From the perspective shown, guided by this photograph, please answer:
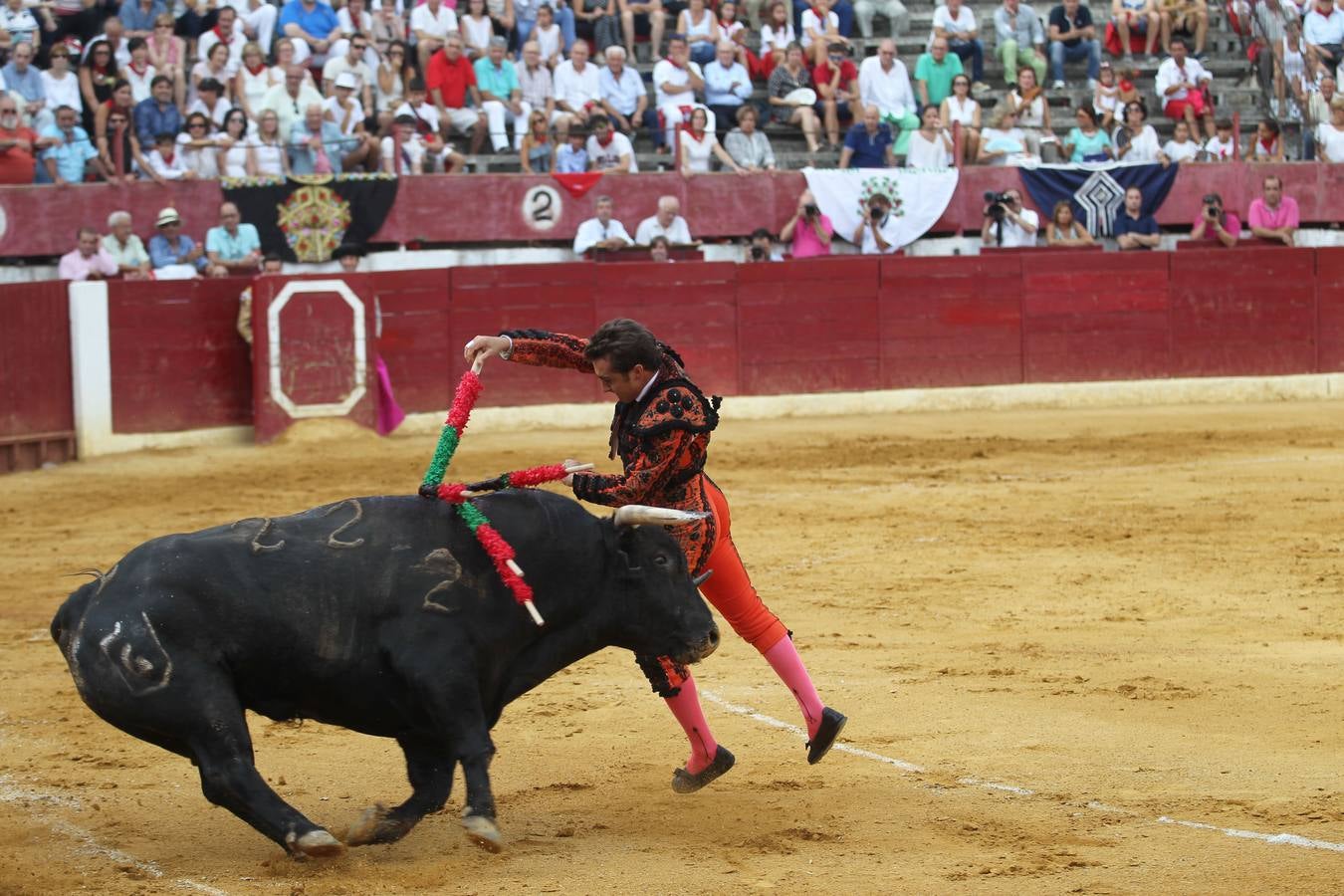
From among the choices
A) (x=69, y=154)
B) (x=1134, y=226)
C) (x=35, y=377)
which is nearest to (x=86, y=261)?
(x=69, y=154)

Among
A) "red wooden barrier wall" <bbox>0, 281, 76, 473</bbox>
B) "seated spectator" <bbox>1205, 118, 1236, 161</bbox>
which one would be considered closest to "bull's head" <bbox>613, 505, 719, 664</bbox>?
"red wooden barrier wall" <bbox>0, 281, 76, 473</bbox>

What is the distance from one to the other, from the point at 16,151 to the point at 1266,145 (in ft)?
38.7

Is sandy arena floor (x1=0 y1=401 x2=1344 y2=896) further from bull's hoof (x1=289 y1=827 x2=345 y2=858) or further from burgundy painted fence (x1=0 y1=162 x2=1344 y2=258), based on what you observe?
burgundy painted fence (x1=0 y1=162 x2=1344 y2=258)

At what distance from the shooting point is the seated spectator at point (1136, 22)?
19406mm

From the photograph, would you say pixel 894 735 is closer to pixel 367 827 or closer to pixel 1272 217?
pixel 367 827

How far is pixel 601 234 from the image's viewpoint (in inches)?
620

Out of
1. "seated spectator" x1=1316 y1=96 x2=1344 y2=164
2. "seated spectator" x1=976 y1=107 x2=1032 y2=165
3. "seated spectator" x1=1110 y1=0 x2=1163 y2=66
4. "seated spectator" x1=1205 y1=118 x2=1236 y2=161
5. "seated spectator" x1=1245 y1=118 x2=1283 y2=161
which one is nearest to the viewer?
"seated spectator" x1=976 y1=107 x2=1032 y2=165

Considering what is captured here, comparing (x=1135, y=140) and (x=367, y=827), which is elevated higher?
(x=1135, y=140)

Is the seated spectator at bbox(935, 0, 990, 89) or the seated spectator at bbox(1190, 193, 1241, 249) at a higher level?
the seated spectator at bbox(935, 0, 990, 89)

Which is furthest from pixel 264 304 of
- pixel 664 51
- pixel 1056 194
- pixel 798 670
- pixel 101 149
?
pixel 798 670

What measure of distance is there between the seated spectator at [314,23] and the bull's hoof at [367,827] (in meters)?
11.9

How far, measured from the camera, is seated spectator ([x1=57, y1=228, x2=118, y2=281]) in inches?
540

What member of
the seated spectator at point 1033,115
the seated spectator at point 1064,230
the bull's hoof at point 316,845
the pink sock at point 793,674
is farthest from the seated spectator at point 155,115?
the bull's hoof at point 316,845

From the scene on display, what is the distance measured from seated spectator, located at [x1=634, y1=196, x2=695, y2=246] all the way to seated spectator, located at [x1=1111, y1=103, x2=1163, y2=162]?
4.65 meters
